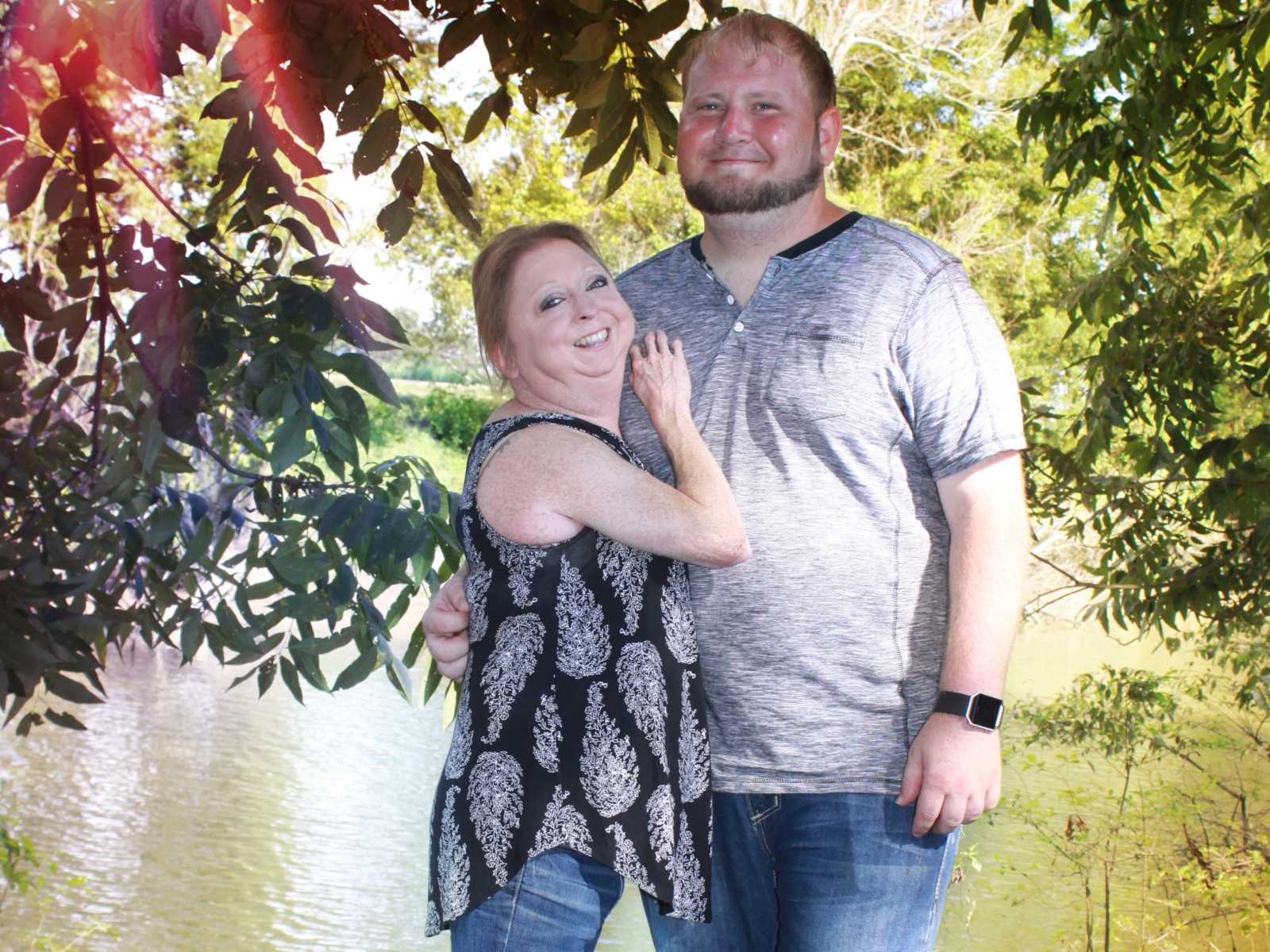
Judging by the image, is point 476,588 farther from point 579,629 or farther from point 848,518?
point 848,518

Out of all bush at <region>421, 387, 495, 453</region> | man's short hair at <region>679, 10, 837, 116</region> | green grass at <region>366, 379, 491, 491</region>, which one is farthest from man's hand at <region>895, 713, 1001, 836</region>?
bush at <region>421, 387, 495, 453</region>

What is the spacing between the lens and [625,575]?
61.2 inches

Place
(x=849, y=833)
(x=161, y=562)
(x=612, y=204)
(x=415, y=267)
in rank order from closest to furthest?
(x=849, y=833) < (x=161, y=562) < (x=612, y=204) < (x=415, y=267)

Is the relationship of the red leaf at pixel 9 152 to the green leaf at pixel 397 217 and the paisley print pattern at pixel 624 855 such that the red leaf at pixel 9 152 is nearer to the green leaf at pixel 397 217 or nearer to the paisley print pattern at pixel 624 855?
the green leaf at pixel 397 217

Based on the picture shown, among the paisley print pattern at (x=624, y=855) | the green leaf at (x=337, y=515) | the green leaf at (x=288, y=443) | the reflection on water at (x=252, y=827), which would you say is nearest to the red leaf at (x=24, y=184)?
the green leaf at (x=288, y=443)

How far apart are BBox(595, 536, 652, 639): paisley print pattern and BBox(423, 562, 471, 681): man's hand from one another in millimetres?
241

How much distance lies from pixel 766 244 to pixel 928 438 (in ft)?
1.18

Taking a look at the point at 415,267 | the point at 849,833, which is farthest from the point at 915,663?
the point at 415,267

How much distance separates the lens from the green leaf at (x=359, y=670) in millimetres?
2275

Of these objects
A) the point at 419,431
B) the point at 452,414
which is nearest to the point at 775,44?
the point at 452,414

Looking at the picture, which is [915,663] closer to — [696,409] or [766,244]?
[696,409]

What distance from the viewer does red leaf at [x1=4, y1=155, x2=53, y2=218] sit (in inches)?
79.8

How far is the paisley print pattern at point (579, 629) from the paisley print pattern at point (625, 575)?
28 millimetres

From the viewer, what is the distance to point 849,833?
1567mm
